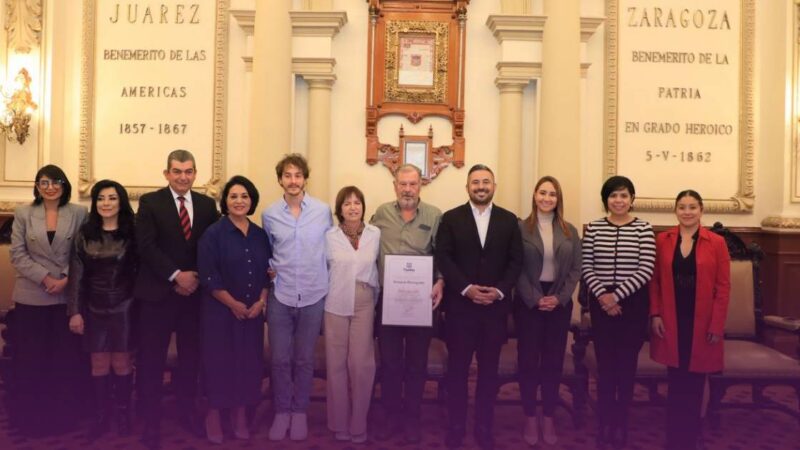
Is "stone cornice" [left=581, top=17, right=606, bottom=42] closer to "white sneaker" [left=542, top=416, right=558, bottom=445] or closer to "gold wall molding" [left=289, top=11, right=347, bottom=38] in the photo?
"gold wall molding" [left=289, top=11, right=347, bottom=38]

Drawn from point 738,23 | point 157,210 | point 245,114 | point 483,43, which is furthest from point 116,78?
point 738,23

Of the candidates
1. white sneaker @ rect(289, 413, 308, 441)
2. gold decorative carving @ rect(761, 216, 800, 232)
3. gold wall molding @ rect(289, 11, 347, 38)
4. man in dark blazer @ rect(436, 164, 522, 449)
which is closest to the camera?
man in dark blazer @ rect(436, 164, 522, 449)

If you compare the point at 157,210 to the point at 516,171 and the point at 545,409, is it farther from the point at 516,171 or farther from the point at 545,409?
the point at 516,171

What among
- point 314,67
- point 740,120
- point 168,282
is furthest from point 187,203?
point 740,120

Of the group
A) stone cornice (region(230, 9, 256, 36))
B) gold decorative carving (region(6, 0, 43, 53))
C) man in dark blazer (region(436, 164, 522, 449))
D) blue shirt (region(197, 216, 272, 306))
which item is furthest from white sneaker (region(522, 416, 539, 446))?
gold decorative carving (region(6, 0, 43, 53))

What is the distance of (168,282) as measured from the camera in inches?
129

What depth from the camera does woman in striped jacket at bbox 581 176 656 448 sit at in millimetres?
3303

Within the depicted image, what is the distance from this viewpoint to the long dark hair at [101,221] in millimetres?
3332

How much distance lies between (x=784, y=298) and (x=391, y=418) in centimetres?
430

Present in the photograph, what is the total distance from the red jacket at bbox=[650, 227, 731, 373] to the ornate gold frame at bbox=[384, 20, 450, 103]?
328cm

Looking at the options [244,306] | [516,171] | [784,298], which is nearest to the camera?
[244,306]

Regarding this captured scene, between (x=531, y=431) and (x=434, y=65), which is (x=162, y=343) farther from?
(x=434, y=65)

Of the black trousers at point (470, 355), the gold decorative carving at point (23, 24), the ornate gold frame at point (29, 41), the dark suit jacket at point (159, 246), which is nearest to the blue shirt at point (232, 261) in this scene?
the dark suit jacket at point (159, 246)

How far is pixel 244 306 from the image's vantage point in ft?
10.7
